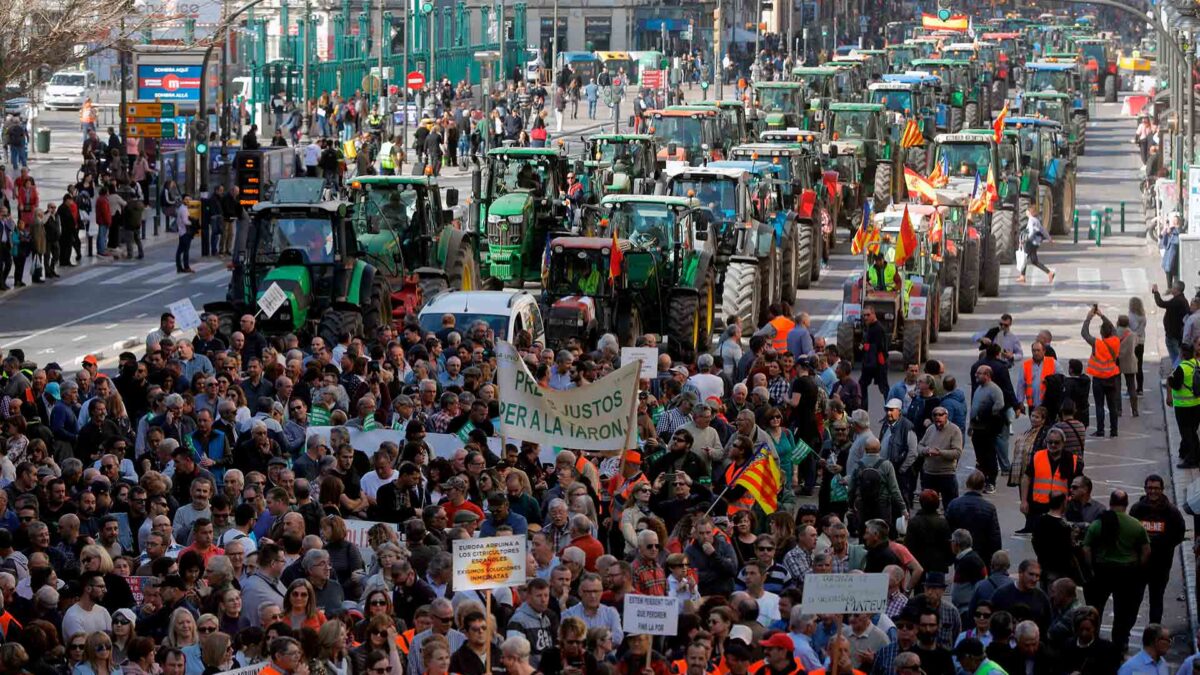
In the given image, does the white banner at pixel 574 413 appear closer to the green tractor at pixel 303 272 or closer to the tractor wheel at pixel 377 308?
the green tractor at pixel 303 272

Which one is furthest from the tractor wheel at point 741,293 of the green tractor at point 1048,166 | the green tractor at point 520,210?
the green tractor at point 1048,166

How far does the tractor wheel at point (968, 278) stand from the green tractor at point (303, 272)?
33.1ft

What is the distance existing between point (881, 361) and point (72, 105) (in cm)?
5944

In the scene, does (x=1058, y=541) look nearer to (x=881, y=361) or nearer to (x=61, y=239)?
(x=881, y=361)

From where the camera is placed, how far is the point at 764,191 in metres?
34.9

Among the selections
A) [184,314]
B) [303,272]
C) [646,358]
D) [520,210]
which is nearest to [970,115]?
[520,210]

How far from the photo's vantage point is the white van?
81.0 meters

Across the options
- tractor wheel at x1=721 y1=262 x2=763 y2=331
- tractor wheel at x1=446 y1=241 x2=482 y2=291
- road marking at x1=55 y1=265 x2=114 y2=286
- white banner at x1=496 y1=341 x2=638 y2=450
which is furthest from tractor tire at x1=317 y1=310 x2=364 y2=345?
road marking at x1=55 y1=265 x2=114 y2=286

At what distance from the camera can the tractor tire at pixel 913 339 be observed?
29.7 m

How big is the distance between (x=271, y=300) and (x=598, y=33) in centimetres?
9021

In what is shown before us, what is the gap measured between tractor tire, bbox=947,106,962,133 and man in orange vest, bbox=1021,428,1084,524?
4595 cm

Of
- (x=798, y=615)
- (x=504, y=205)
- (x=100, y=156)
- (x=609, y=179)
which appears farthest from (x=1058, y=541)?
(x=100, y=156)

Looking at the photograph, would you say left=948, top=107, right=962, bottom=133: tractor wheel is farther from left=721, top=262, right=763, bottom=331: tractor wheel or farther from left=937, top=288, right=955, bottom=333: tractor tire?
left=721, top=262, right=763, bottom=331: tractor wheel

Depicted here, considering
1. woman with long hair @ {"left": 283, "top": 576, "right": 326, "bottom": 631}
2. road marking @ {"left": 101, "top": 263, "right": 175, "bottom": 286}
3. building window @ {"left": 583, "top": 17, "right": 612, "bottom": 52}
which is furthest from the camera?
building window @ {"left": 583, "top": 17, "right": 612, "bottom": 52}
